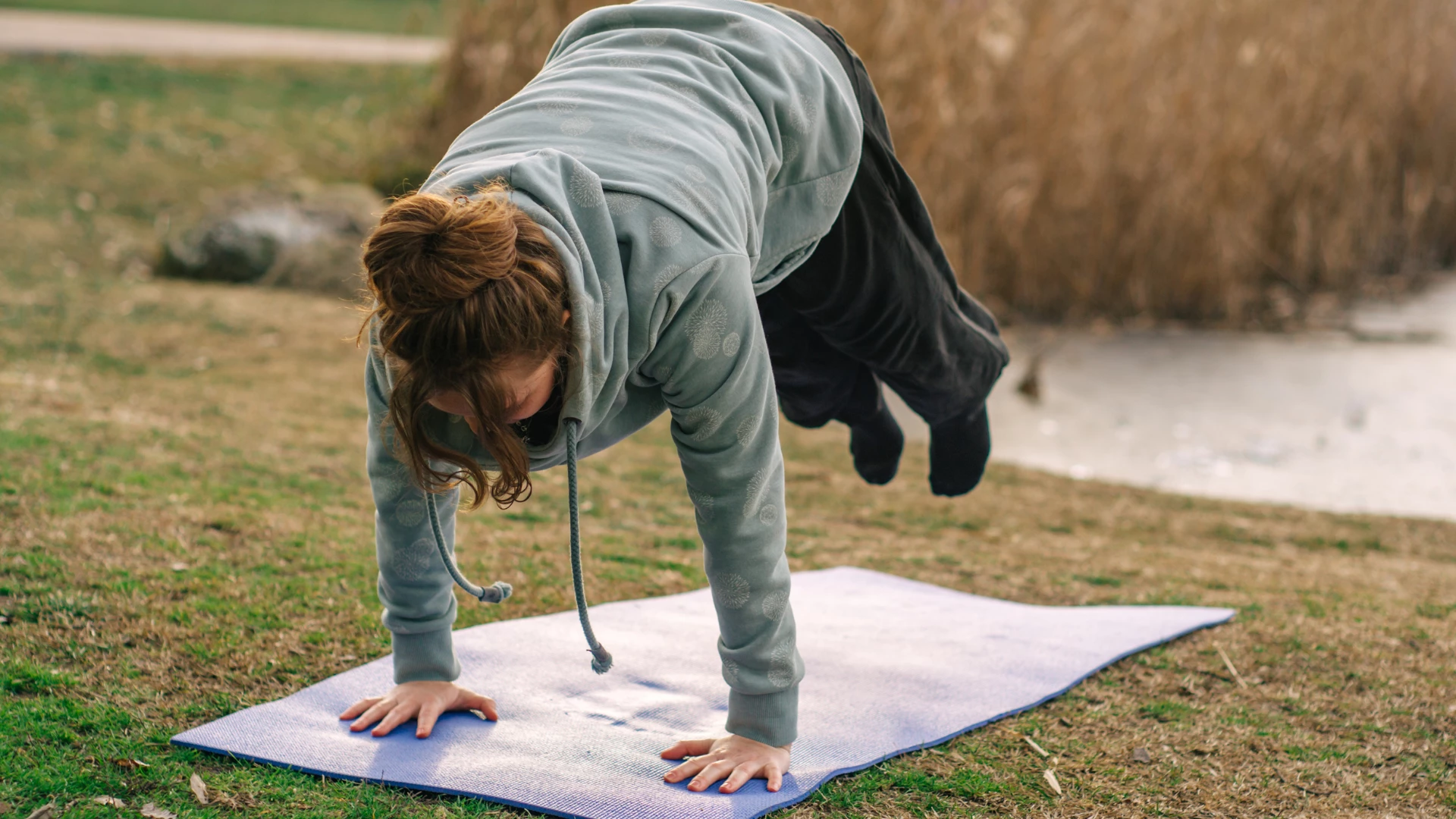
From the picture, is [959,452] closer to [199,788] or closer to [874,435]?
[874,435]

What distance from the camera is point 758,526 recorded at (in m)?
1.61

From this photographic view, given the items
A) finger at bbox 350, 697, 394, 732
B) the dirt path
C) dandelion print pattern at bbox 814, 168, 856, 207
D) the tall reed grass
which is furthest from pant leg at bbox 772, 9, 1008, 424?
the dirt path

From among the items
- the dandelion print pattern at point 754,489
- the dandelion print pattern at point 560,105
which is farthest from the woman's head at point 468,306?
the dandelion print pattern at point 754,489

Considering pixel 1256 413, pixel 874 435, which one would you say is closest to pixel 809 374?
pixel 874 435

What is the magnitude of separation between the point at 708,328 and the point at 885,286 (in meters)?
0.74

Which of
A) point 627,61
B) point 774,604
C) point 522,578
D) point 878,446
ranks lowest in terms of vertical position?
point 522,578

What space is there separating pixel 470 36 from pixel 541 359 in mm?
5272

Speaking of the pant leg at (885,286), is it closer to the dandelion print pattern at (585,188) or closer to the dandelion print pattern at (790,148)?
the dandelion print pattern at (790,148)

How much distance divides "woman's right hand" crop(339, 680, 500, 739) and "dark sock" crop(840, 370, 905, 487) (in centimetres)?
102

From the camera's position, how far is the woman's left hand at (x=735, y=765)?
1.75m

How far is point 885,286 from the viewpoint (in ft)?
6.95

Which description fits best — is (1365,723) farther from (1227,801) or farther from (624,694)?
(624,694)

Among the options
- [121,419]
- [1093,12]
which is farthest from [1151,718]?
[1093,12]

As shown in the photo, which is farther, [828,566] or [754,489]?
[828,566]
